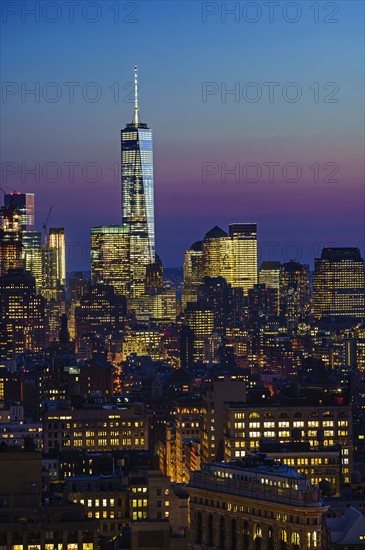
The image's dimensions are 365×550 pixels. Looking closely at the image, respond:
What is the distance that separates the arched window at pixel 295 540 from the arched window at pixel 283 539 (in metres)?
0.31

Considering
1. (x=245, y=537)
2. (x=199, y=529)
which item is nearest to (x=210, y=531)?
(x=199, y=529)

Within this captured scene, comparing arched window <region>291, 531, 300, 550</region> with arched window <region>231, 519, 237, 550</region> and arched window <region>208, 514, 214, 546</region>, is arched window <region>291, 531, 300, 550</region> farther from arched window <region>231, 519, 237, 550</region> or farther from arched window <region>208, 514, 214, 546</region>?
arched window <region>208, 514, 214, 546</region>

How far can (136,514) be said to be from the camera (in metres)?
84.9

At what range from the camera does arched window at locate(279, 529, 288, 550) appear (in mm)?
65250

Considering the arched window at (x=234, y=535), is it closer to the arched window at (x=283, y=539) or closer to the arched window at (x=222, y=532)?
the arched window at (x=222, y=532)

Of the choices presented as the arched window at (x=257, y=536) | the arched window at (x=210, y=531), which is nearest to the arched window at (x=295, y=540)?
the arched window at (x=257, y=536)

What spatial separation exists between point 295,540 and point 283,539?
0.55 metres

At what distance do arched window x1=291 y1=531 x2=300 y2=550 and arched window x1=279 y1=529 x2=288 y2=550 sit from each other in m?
0.31

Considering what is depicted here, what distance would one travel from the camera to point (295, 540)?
213ft

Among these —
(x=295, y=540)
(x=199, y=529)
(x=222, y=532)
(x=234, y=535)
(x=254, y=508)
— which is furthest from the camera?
(x=199, y=529)

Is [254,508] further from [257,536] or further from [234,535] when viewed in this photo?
[234,535]

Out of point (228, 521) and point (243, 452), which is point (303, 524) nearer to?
point (228, 521)

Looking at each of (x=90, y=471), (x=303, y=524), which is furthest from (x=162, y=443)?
(x=303, y=524)

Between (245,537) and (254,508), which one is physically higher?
(254,508)
